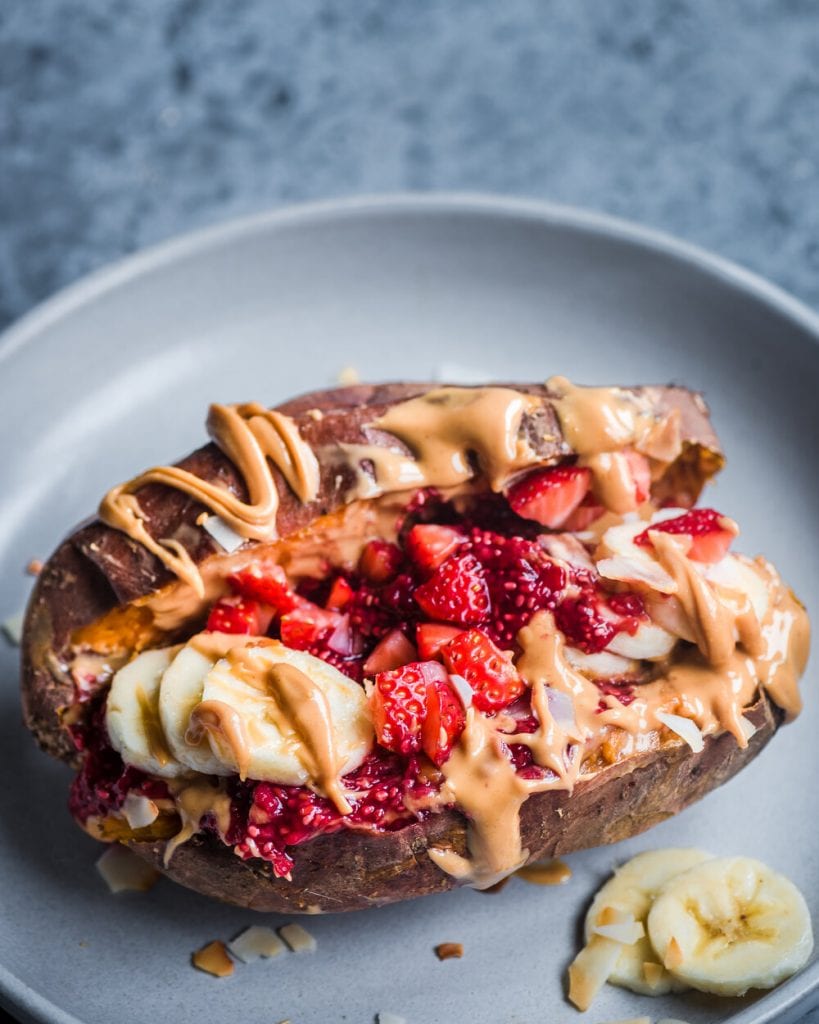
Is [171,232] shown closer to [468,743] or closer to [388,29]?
[388,29]

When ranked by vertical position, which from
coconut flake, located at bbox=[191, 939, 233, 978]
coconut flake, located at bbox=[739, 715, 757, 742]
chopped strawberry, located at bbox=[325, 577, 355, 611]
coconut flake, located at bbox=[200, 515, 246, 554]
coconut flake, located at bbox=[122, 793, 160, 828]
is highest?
coconut flake, located at bbox=[200, 515, 246, 554]

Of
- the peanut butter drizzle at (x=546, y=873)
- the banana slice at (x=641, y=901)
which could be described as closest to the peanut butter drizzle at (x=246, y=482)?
the peanut butter drizzle at (x=546, y=873)

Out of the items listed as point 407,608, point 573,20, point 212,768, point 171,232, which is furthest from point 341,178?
point 212,768

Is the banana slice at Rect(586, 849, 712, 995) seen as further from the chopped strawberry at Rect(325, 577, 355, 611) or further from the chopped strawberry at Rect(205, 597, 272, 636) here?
the chopped strawberry at Rect(205, 597, 272, 636)

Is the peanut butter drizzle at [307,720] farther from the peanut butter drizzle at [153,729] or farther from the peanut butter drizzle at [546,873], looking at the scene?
the peanut butter drizzle at [546,873]

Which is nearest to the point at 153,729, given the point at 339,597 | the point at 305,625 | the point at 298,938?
the point at 305,625

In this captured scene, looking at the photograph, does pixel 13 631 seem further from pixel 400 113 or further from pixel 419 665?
pixel 400 113

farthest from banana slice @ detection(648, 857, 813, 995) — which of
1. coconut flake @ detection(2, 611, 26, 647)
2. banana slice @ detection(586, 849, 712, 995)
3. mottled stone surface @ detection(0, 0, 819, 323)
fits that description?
mottled stone surface @ detection(0, 0, 819, 323)
